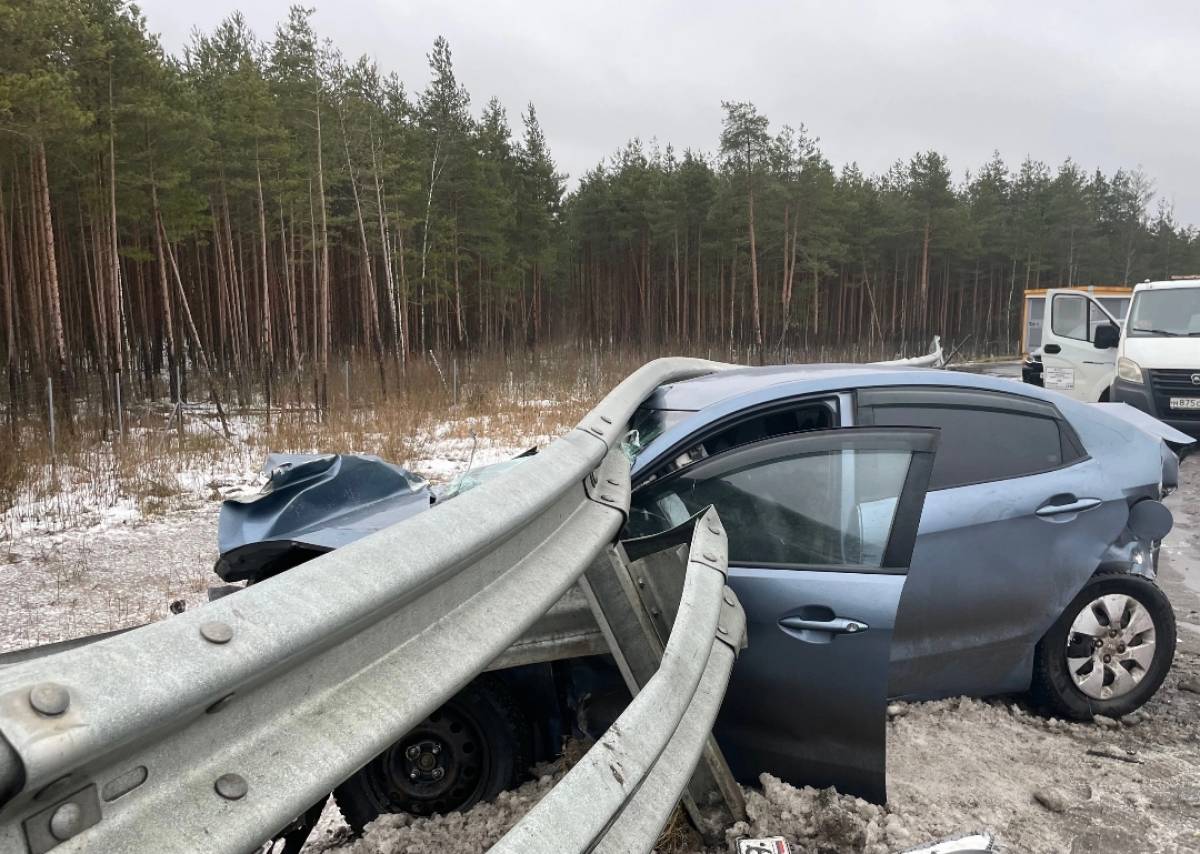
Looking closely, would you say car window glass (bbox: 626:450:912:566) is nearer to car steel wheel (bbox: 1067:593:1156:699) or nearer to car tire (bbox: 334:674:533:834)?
car tire (bbox: 334:674:533:834)

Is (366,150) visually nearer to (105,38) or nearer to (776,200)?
(105,38)

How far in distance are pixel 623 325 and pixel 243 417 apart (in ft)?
137

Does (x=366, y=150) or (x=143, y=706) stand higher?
(x=366, y=150)

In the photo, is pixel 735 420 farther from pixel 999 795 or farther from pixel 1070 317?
pixel 1070 317

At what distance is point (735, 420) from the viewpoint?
3652 mm

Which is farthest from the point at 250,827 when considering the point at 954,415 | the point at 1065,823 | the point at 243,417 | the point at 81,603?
the point at 243,417

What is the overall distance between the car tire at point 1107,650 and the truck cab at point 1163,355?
865 cm

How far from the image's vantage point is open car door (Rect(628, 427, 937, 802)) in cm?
270

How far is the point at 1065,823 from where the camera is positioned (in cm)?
295

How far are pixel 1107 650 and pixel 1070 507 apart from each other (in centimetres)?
70

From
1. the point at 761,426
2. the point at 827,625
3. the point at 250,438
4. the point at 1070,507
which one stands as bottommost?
the point at 250,438

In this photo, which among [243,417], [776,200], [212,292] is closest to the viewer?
[243,417]

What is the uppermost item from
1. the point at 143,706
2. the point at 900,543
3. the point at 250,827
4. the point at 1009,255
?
the point at 1009,255

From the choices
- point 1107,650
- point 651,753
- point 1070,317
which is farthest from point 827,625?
point 1070,317
